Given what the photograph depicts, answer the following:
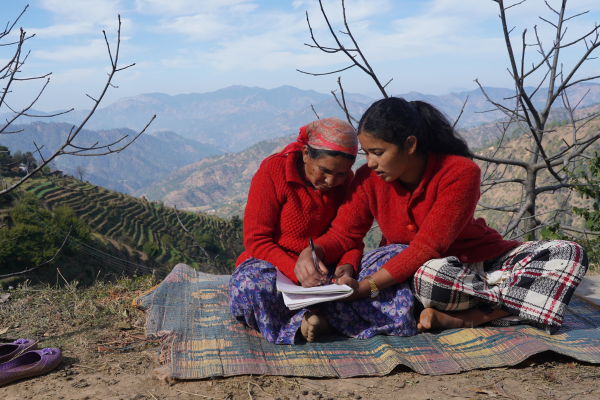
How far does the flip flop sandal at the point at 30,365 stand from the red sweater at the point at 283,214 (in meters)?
1.06

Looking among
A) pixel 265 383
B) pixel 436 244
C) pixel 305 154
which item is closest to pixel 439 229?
pixel 436 244

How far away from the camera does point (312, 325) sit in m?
2.06

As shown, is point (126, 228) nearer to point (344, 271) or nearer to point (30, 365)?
point (30, 365)

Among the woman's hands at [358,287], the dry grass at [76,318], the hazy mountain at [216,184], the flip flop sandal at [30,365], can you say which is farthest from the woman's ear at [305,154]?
the hazy mountain at [216,184]

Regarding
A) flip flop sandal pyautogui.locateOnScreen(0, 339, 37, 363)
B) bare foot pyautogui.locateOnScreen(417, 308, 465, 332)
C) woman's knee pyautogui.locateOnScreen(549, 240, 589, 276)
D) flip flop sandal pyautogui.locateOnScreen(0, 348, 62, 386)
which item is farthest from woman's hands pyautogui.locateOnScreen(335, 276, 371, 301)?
flip flop sandal pyautogui.locateOnScreen(0, 339, 37, 363)

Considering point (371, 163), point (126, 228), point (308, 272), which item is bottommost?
point (126, 228)

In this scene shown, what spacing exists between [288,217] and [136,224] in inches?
1808

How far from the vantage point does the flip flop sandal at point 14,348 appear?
74.1 inches

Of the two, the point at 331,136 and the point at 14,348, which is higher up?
the point at 331,136

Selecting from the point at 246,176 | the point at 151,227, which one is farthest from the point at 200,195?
the point at 151,227

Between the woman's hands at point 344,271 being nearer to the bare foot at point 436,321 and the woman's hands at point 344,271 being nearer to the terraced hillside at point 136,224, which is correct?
the bare foot at point 436,321

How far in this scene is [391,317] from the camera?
7.16ft

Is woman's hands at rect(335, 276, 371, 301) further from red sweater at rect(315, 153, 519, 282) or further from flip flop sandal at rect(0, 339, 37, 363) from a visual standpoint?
flip flop sandal at rect(0, 339, 37, 363)

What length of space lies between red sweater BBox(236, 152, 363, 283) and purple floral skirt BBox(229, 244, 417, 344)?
11cm
